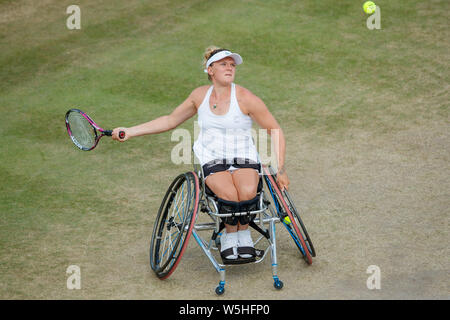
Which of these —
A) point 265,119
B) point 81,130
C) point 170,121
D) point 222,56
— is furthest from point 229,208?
point 81,130

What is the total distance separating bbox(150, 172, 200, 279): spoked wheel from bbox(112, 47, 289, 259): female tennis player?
0.78 feet

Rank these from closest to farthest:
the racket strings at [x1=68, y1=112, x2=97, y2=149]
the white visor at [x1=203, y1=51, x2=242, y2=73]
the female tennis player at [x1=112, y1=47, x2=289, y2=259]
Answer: the female tennis player at [x1=112, y1=47, x2=289, y2=259] → the white visor at [x1=203, y1=51, x2=242, y2=73] → the racket strings at [x1=68, y1=112, x2=97, y2=149]

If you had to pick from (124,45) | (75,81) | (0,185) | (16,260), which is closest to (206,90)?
(16,260)

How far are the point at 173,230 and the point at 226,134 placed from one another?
131 centimetres

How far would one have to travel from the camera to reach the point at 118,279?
18.4ft

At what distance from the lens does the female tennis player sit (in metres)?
5.55

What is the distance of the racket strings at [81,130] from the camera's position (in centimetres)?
602

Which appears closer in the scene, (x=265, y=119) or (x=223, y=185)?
(x=223, y=185)

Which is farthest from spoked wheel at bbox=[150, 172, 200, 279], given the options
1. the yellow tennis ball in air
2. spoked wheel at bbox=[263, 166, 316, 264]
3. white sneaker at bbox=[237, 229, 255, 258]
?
the yellow tennis ball in air

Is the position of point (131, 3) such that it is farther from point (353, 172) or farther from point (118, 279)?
point (118, 279)

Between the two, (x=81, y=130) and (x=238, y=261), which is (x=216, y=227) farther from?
(x=81, y=130)

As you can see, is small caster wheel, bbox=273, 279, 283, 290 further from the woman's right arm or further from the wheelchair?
the woman's right arm

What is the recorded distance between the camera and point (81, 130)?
6.20m

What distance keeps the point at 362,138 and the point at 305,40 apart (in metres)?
3.06
